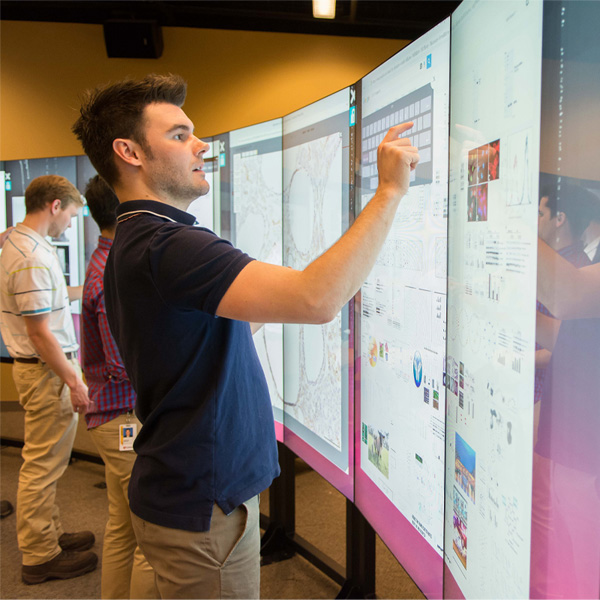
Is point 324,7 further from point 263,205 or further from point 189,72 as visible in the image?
point 263,205

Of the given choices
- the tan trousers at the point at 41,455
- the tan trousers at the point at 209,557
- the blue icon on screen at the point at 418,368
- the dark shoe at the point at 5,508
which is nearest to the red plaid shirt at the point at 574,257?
the blue icon on screen at the point at 418,368

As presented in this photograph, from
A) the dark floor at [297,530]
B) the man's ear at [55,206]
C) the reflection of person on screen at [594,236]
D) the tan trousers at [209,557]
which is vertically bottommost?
the dark floor at [297,530]

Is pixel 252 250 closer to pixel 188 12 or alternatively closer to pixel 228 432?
pixel 228 432

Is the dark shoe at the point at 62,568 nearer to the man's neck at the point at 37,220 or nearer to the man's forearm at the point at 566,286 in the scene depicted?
the man's neck at the point at 37,220

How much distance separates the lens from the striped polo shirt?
238cm

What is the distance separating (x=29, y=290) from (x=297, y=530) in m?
1.69

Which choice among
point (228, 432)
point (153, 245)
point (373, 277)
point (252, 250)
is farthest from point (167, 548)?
point (252, 250)

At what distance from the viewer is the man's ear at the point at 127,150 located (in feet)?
4.03

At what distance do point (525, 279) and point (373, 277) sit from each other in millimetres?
674

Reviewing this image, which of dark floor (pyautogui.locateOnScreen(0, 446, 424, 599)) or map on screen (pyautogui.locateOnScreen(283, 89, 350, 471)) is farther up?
map on screen (pyautogui.locateOnScreen(283, 89, 350, 471))

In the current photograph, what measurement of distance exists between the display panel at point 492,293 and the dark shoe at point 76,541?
6.64 feet

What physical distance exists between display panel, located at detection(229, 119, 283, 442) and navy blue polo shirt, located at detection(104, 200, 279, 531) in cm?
92

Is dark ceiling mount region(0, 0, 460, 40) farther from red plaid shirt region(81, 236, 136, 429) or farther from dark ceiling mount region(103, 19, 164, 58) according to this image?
red plaid shirt region(81, 236, 136, 429)

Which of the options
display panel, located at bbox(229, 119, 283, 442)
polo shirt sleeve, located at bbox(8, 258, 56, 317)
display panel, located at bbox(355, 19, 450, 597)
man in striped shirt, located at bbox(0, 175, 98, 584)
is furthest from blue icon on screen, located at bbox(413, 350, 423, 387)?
polo shirt sleeve, located at bbox(8, 258, 56, 317)
